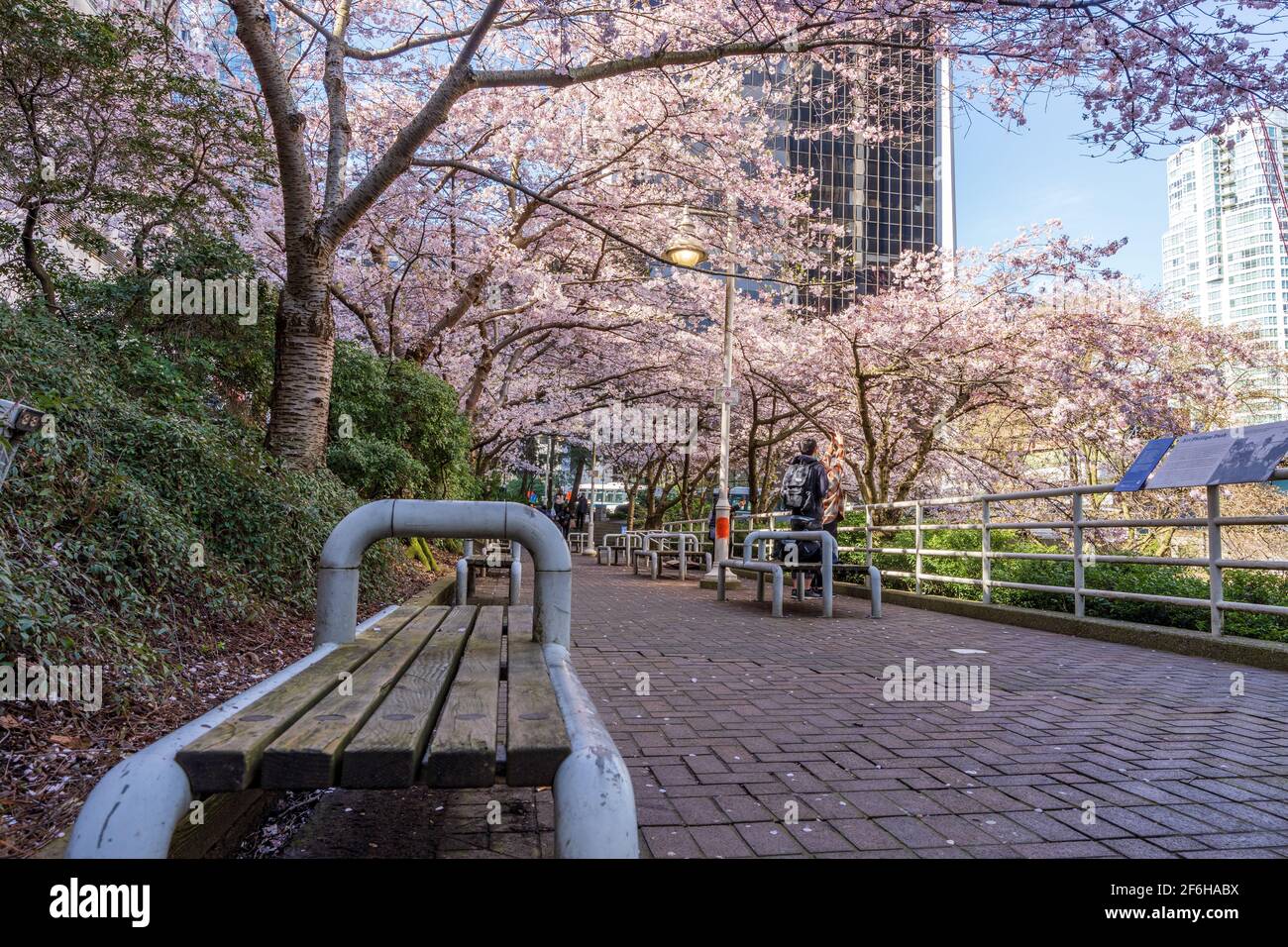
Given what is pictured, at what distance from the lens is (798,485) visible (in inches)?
408

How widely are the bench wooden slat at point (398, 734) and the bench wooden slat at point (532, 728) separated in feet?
0.59

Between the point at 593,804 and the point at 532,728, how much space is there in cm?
29

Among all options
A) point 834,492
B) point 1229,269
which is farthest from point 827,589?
point 1229,269

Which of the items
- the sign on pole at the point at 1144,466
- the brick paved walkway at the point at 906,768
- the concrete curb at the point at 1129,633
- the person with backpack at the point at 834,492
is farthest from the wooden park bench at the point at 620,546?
the brick paved walkway at the point at 906,768

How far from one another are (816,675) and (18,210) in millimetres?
8853

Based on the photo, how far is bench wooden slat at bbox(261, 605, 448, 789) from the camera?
4.68ft

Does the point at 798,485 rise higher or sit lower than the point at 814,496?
higher

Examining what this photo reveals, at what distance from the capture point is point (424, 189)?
44.5 ft

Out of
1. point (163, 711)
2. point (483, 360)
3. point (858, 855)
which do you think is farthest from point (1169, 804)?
point (483, 360)

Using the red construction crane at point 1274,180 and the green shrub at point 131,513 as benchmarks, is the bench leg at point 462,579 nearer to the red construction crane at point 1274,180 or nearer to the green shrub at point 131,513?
the green shrub at point 131,513

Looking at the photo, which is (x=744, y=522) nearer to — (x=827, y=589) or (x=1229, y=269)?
(x=827, y=589)

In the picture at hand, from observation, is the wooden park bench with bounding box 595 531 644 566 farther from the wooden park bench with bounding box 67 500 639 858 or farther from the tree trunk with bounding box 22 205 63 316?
the wooden park bench with bounding box 67 500 639 858

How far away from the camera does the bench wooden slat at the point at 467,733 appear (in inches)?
57.9
